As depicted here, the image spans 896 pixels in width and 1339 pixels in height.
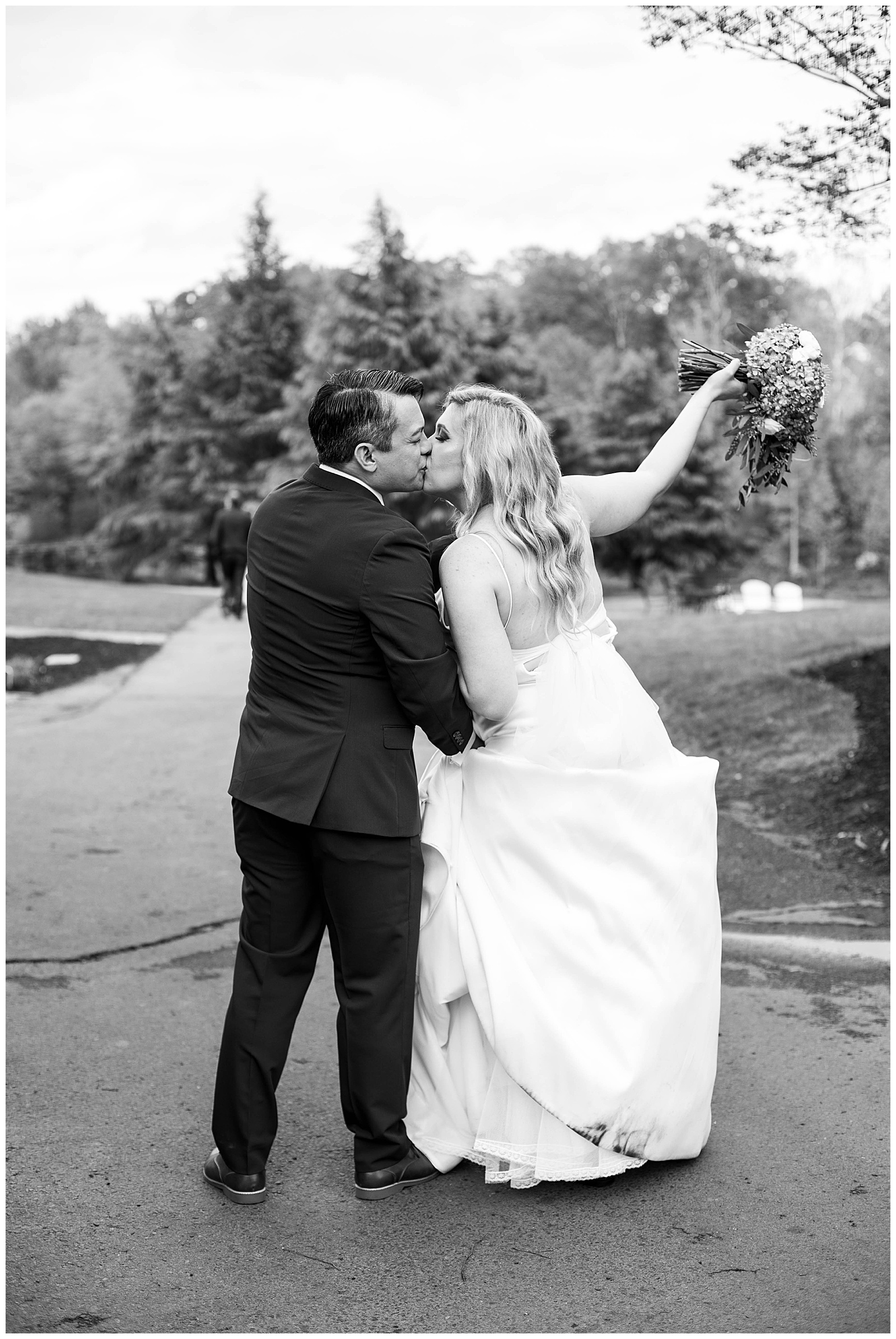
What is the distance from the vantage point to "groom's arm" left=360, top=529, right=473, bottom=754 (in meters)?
3.49

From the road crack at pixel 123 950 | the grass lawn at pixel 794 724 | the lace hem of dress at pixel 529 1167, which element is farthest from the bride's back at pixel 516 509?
the grass lawn at pixel 794 724

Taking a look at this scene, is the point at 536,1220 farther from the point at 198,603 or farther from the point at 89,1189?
the point at 198,603

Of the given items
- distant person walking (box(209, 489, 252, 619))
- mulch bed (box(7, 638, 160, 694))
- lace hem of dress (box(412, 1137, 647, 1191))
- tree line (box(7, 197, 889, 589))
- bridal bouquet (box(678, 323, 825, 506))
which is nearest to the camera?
lace hem of dress (box(412, 1137, 647, 1191))

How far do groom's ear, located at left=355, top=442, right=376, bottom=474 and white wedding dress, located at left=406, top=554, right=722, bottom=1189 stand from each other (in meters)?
0.70

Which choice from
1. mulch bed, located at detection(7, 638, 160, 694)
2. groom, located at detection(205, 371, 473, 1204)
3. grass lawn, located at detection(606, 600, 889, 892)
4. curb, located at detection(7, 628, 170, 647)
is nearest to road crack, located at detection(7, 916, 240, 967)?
groom, located at detection(205, 371, 473, 1204)

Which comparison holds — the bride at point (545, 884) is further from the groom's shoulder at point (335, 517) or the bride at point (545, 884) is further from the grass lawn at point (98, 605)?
the grass lawn at point (98, 605)

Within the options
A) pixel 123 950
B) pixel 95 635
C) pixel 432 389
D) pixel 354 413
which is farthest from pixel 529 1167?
pixel 432 389

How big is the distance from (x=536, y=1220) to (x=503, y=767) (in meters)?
1.25

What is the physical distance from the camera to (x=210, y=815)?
28.5 ft

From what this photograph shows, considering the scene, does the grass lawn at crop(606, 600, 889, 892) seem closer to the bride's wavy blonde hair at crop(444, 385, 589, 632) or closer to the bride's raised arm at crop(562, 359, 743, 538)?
the bride's raised arm at crop(562, 359, 743, 538)

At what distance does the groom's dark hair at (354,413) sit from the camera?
11.8 ft

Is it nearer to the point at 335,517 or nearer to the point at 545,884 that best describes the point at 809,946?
the point at 545,884

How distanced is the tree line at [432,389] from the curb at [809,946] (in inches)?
680

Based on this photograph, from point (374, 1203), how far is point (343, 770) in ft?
4.10
